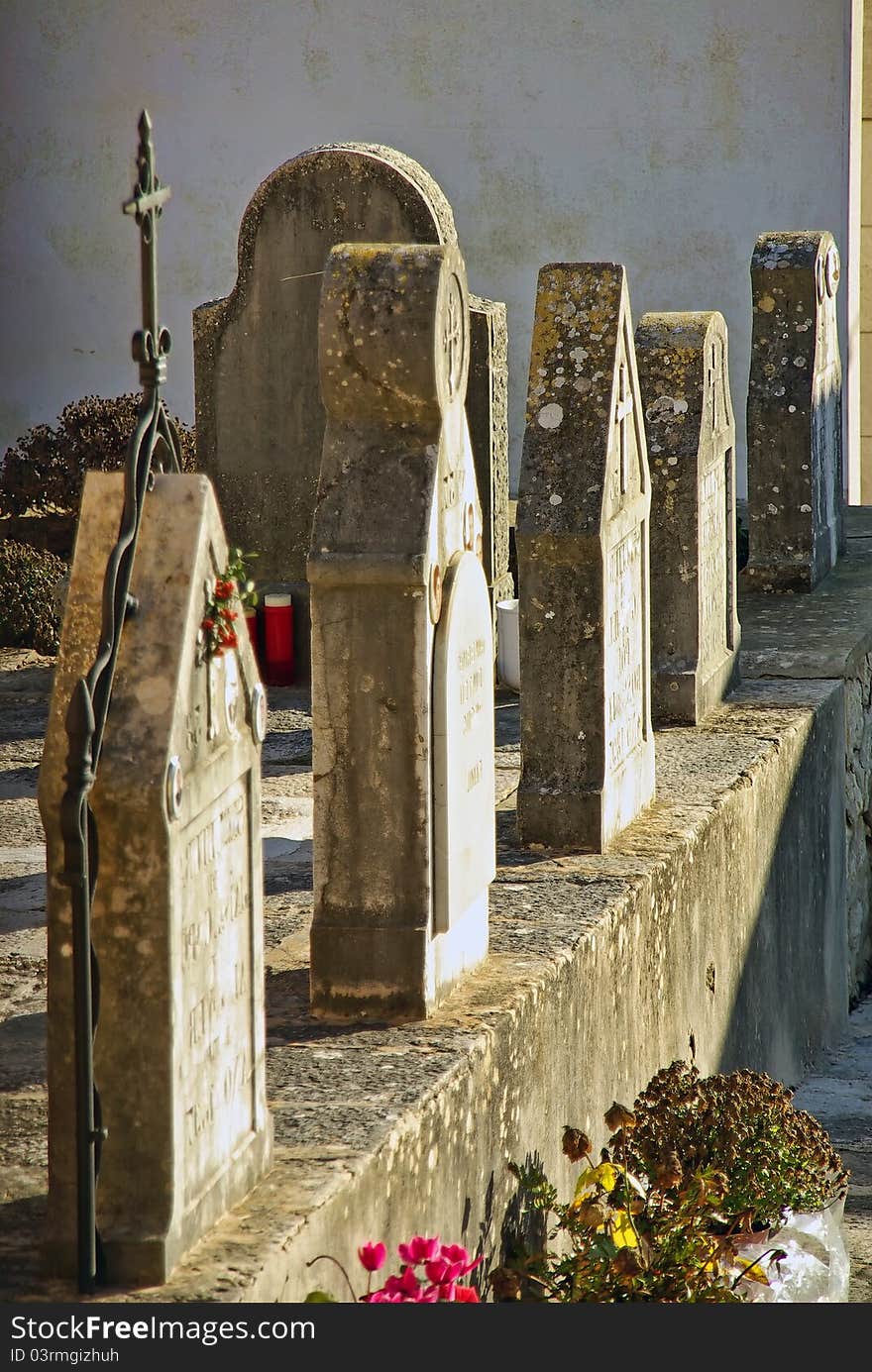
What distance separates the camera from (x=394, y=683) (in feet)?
13.2

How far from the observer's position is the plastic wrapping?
427cm

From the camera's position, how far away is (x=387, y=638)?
158 inches

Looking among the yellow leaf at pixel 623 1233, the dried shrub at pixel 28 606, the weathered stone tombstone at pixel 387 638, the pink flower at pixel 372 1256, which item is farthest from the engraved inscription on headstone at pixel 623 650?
the dried shrub at pixel 28 606

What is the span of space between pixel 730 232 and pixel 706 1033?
8.25 metres

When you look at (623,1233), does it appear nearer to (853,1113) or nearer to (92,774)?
(92,774)

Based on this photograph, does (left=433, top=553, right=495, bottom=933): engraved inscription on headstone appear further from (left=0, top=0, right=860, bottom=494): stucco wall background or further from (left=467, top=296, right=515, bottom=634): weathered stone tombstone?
(left=0, top=0, right=860, bottom=494): stucco wall background

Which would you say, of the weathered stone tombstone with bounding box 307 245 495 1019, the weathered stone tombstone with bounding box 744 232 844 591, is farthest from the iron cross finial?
the weathered stone tombstone with bounding box 744 232 844 591

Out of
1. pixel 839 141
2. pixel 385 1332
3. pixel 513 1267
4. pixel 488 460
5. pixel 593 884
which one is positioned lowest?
pixel 513 1267

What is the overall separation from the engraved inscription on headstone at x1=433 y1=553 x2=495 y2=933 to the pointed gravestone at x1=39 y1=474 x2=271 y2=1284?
40.9 inches

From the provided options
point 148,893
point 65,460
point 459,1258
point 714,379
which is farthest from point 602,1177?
point 65,460

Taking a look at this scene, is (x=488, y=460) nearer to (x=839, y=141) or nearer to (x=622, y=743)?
(x=622, y=743)

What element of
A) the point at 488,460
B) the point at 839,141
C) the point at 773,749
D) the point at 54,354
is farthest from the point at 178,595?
the point at 54,354

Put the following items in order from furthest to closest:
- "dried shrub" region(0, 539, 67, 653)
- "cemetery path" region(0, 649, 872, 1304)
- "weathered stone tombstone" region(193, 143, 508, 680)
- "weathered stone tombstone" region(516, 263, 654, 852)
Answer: "dried shrub" region(0, 539, 67, 653)
"weathered stone tombstone" region(193, 143, 508, 680)
"weathered stone tombstone" region(516, 263, 654, 852)
"cemetery path" region(0, 649, 872, 1304)

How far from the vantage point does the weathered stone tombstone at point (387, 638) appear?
4.01 meters
